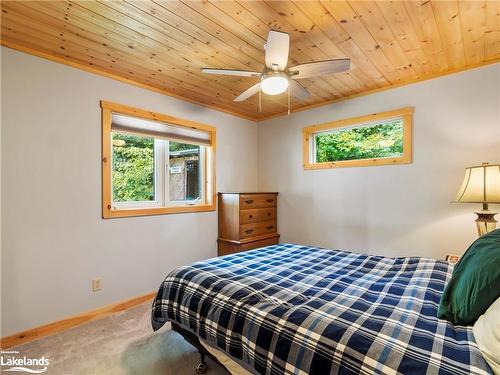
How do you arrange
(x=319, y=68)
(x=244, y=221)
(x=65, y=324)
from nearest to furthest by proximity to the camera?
(x=319, y=68), (x=65, y=324), (x=244, y=221)

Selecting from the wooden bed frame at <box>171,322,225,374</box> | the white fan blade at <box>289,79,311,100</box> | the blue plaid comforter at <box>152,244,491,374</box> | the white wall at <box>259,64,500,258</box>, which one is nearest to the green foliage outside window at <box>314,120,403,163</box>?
the white wall at <box>259,64,500,258</box>

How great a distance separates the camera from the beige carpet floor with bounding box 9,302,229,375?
175cm

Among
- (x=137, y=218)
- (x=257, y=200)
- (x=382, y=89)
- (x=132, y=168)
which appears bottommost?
(x=137, y=218)

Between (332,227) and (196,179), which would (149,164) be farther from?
(332,227)

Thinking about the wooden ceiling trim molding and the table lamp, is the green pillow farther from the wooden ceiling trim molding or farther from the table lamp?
the wooden ceiling trim molding

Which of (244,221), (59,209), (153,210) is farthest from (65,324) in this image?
(244,221)

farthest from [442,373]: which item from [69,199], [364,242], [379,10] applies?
[69,199]

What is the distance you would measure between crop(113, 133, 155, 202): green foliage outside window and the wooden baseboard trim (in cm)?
106

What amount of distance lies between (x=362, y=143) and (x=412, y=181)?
74 centimetres

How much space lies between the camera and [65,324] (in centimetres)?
230

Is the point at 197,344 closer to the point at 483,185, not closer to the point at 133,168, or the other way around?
the point at 133,168

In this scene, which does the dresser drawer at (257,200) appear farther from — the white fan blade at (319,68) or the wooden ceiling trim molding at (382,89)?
the white fan blade at (319,68)

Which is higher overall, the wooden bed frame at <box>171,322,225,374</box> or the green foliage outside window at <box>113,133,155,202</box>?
the green foliage outside window at <box>113,133,155,202</box>

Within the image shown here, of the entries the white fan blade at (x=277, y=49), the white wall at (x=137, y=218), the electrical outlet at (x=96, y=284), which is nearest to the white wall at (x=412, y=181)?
the white wall at (x=137, y=218)
